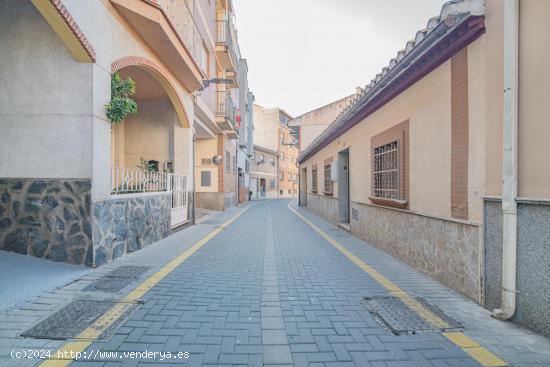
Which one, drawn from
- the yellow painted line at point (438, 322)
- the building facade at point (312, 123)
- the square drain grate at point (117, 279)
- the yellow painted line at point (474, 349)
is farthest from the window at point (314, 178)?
the yellow painted line at point (474, 349)

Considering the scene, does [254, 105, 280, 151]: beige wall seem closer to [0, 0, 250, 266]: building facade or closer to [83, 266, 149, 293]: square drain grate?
[0, 0, 250, 266]: building facade

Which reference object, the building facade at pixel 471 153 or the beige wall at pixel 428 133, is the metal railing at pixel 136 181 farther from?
the beige wall at pixel 428 133

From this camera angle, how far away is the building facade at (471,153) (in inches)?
114

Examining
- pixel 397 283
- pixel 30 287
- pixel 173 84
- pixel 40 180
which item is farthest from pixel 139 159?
pixel 397 283

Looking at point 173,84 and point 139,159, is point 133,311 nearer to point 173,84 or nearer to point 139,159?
point 173,84

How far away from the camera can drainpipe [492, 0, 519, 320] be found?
3016 mm

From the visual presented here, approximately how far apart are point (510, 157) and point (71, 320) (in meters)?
5.16

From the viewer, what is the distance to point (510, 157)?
3.04 meters

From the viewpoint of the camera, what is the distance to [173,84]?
8.24m

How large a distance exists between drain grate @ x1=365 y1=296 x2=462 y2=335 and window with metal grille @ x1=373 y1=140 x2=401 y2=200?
2.73m

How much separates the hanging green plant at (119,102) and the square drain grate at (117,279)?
9.03ft

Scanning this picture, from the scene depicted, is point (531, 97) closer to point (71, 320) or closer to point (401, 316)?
point (401, 316)

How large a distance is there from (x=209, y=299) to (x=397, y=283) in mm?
2928

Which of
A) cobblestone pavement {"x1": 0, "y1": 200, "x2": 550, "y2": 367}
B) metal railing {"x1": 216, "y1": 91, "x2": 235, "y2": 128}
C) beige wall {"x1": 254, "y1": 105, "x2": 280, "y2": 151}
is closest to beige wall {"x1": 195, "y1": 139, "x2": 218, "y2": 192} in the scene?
metal railing {"x1": 216, "y1": 91, "x2": 235, "y2": 128}
